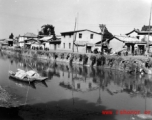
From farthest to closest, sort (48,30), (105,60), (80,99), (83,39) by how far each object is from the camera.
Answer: (48,30) < (83,39) < (105,60) < (80,99)

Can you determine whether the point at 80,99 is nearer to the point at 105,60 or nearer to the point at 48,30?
the point at 105,60

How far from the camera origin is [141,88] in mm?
21922

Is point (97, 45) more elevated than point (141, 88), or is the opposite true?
point (97, 45)

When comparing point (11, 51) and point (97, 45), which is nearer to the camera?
point (97, 45)

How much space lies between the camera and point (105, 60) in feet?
116

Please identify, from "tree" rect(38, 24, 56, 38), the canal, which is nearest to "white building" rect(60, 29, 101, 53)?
the canal

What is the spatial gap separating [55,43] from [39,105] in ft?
131

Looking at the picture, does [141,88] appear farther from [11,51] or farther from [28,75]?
[11,51]

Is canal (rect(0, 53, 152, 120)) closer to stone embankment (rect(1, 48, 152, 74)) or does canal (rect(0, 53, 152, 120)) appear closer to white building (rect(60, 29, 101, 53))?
stone embankment (rect(1, 48, 152, 74))

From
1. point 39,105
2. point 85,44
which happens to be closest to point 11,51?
point 85,44

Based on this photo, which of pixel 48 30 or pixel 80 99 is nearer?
pixel 80 99

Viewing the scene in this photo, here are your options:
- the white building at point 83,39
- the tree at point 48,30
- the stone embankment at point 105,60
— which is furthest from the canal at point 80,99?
the tree at point 48,30

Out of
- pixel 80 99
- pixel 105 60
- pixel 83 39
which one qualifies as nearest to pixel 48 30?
pixel 83 39

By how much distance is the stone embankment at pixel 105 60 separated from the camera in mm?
29219
